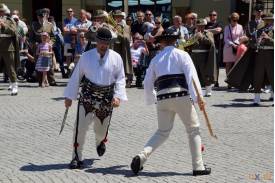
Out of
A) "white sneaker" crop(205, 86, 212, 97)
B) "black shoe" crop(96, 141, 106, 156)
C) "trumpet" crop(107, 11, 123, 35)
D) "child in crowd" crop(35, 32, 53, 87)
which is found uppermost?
"trumpet" crop(107, 11, 123, 35)

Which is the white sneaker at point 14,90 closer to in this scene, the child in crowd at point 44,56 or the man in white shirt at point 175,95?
the child in crowd at point 44,56

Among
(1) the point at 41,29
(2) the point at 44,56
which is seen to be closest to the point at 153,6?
(1) the point at 41,29

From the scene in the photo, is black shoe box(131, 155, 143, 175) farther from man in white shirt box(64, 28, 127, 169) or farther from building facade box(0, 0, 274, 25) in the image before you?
building facade box(0, 0, 274, 25)

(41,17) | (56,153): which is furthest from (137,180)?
(41,17)

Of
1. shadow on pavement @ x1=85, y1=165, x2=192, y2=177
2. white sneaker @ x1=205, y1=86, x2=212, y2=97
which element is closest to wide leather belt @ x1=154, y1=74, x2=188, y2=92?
shadow on pavement @ x1=85, y1=165, x2=192, y2=177

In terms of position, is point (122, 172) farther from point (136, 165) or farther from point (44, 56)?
point (44, 56)

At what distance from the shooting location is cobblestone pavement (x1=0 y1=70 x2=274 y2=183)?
718cm

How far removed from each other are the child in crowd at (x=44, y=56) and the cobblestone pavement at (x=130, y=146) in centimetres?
243

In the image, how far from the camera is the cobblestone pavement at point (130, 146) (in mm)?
7180

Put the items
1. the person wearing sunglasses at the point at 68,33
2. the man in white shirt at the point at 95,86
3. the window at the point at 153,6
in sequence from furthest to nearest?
the window at the point at 153,6
the person wearing sunglasses at the point at 68,33
the man in white shirt at the point at 95,86

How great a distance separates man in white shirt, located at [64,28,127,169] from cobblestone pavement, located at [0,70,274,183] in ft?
1.53

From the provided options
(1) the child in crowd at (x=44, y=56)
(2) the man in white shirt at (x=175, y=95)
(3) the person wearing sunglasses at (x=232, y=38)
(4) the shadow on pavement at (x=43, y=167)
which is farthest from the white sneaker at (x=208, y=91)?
(2) the man in white shirt at (x=175, y=95)

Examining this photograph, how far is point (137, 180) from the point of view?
6980 millimetres

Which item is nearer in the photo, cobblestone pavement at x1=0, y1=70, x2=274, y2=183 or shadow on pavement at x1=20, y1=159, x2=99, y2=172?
cobblestone pavement at x1=0, y1=70, x2=274, y2=183
